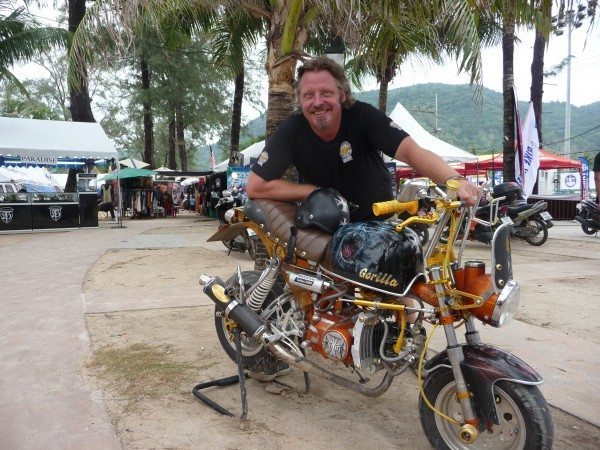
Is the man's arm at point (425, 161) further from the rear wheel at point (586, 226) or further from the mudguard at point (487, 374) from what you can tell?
the rear wheel at point (586, 226)

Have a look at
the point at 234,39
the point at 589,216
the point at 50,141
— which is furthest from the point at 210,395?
the point at 50,141

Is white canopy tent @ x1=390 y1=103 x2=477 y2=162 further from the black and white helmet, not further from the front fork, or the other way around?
the front fork

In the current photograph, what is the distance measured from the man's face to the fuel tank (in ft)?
2.51

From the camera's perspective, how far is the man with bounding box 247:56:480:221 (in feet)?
9.36

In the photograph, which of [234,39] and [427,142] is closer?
[234,39]

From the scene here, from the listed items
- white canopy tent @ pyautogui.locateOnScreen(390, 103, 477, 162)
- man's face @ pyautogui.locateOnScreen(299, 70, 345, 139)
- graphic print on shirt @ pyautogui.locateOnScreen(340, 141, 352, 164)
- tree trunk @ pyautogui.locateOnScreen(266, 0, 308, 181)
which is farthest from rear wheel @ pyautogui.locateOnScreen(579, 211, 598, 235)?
man's face @ pyautogui.locateOnScreen(299, 70, 345, 139)

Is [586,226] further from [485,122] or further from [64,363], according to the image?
[485,122]

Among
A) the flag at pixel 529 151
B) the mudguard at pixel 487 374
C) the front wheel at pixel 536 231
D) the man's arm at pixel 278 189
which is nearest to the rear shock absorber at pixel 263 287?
the man's arm at pixel 278 189

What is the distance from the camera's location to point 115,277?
6773mm

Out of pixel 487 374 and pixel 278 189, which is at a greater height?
pixel 278 189

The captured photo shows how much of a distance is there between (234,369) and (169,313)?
1618 mm

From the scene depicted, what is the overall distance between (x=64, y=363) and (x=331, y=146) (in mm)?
2445

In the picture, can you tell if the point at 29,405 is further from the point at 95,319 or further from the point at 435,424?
the point at 435,424

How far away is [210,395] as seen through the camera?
308 cm
